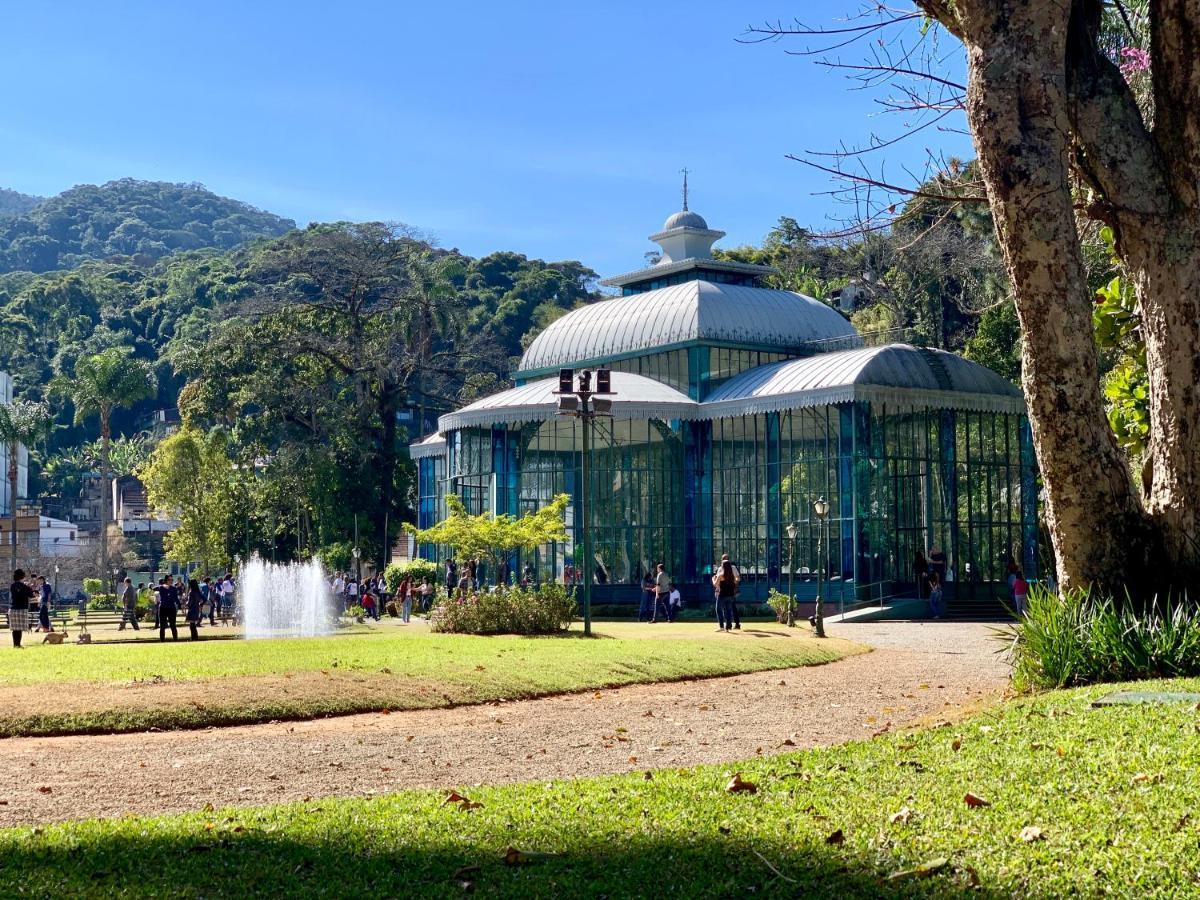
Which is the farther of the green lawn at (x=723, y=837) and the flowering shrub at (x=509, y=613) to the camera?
the flowering shrub at (x=509, y=613)

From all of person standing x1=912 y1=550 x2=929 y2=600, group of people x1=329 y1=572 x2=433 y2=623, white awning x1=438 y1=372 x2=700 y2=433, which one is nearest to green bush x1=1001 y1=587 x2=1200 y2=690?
person standing x1=912 y1=550 x2=929 y2=600

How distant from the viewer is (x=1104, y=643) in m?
11.7

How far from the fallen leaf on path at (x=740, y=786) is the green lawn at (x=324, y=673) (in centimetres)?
655

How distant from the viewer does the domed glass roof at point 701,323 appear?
137 ft

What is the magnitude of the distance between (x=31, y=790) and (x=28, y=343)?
119141 mm

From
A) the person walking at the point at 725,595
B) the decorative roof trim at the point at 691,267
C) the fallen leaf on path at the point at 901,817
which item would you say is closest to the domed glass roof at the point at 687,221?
the decorative roof trim at the point at 691,267

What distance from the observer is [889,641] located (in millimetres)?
23859

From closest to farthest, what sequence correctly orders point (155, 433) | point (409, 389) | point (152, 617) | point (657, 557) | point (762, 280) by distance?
point (152, 617) < point (657, 557) < point (762, 280) < point (409, 389) < point (155, 433)

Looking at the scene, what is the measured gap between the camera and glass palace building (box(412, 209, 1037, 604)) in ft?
114

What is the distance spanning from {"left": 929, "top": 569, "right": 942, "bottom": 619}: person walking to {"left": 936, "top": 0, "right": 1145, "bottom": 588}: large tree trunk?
19.3 meters

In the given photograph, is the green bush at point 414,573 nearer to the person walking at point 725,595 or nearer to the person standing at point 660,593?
the person standing at point 660,593

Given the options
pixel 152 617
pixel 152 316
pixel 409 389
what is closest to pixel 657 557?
pixel 152 617

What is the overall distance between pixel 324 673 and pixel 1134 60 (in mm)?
10640

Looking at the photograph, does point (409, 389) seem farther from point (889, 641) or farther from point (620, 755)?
point (620, 755)
